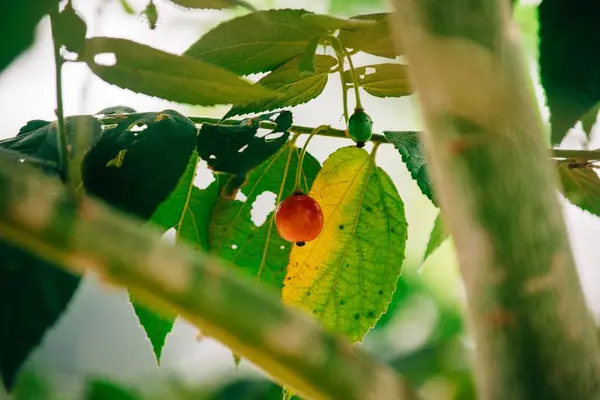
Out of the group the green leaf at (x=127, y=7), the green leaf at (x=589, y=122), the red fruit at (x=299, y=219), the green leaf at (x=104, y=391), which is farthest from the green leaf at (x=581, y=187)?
the green leaf at (x=104, y=391)

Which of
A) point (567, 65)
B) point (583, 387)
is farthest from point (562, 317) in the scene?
point (567, 65)

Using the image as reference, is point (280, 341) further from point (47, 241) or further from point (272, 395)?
point (272, 395)

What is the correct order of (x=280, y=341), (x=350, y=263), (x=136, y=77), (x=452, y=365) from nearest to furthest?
(x=280, y=341), (x=136, y=77), (x=350, y=263), (x=452, y=365)

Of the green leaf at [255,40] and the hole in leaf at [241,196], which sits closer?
the green leaf at [255,40]

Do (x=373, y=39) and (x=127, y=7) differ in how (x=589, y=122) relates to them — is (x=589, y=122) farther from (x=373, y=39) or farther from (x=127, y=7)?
(x=127, y=7)

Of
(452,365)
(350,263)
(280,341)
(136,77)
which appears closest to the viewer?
(280,341)

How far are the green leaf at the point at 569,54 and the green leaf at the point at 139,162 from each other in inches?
5.5

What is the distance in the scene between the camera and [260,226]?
420 mm

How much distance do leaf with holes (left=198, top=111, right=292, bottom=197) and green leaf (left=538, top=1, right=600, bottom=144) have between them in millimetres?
123

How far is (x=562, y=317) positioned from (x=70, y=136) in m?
0.21

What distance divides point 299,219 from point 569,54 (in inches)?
6.6

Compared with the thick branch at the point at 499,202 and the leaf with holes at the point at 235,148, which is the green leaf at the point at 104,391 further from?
the thick branch at the point at 499,202

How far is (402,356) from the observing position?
70.9 inches

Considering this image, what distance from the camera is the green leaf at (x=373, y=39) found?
31 centimetres
